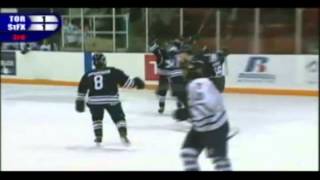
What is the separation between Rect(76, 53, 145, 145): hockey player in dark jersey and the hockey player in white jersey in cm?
111

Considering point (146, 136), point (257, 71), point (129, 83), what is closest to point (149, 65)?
point (257, 71)

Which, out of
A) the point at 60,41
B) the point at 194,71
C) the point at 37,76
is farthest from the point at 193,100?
the point at 37,76

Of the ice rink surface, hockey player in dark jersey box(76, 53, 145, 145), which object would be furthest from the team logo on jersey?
hockey player in dark jersey box(76, 53, 145, 145)

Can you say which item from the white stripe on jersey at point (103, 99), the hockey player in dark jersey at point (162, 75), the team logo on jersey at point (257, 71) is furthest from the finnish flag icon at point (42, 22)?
the team logo on jersey at point (257, 71)

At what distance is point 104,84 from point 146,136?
682 millimetres

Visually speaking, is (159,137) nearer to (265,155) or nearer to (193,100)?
(265,155)

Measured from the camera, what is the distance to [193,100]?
3.33 metres

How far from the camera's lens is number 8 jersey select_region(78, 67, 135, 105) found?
14.6 ft

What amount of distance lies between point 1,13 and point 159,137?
1734 millimetres

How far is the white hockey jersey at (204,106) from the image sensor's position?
331cm

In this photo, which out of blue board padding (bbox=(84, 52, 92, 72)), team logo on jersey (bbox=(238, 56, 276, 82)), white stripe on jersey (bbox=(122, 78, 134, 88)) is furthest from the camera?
team logo on jersey (bbox=(238, 56, 276, 82))

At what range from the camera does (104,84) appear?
4480 mm
